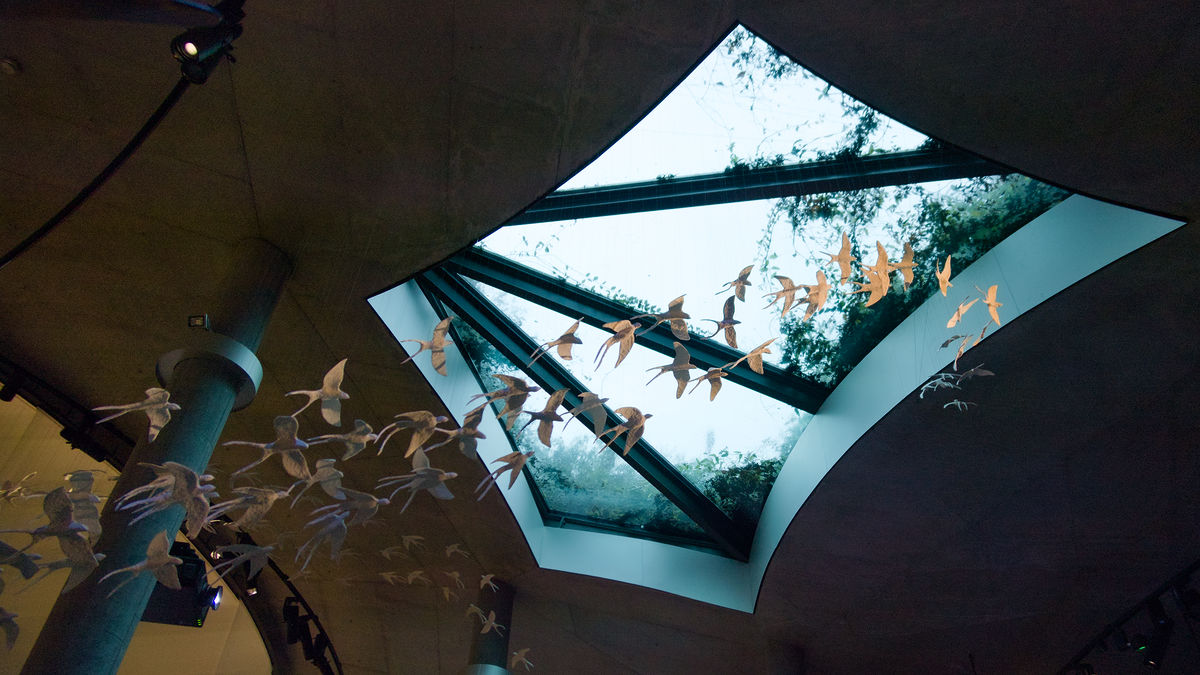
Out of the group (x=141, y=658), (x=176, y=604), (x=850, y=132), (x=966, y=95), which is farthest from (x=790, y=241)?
(x=141, y=658)

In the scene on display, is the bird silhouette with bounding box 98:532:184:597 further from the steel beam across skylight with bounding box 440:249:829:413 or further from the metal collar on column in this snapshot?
the steel beam across skylight with bounding box 440:249:829:413

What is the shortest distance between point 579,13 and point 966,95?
2.01 metres

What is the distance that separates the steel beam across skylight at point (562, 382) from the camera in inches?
219

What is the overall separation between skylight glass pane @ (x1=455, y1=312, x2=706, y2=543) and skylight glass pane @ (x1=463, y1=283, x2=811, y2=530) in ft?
0.29

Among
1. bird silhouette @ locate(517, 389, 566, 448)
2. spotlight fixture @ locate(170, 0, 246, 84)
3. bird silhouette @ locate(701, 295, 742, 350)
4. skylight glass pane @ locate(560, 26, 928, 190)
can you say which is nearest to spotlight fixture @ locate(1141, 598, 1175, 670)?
skylight glass pane @ locate(560, 26, 928, 190)

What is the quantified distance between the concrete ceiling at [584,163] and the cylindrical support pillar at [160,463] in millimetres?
427

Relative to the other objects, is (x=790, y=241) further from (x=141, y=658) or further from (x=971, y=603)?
(x=141, y=658)

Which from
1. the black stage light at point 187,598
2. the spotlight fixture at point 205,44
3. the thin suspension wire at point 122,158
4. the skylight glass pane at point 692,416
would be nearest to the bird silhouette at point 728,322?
the spotlight fixture at point 205,44

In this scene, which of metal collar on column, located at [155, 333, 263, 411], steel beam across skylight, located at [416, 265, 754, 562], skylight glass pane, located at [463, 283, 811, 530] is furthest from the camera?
skylight glass pane, located at [463, 283, 811, 530]

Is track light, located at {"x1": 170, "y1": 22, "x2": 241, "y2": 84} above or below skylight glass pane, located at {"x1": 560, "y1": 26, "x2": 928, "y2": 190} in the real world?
below

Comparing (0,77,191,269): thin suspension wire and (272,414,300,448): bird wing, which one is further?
(0,77,191,269): thin suspension wire

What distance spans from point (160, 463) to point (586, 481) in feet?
13.5

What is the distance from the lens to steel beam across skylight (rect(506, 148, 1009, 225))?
4398 millimetres

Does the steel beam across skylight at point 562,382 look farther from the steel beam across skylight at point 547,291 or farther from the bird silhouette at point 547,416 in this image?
the bird silhouette at point 547,416
